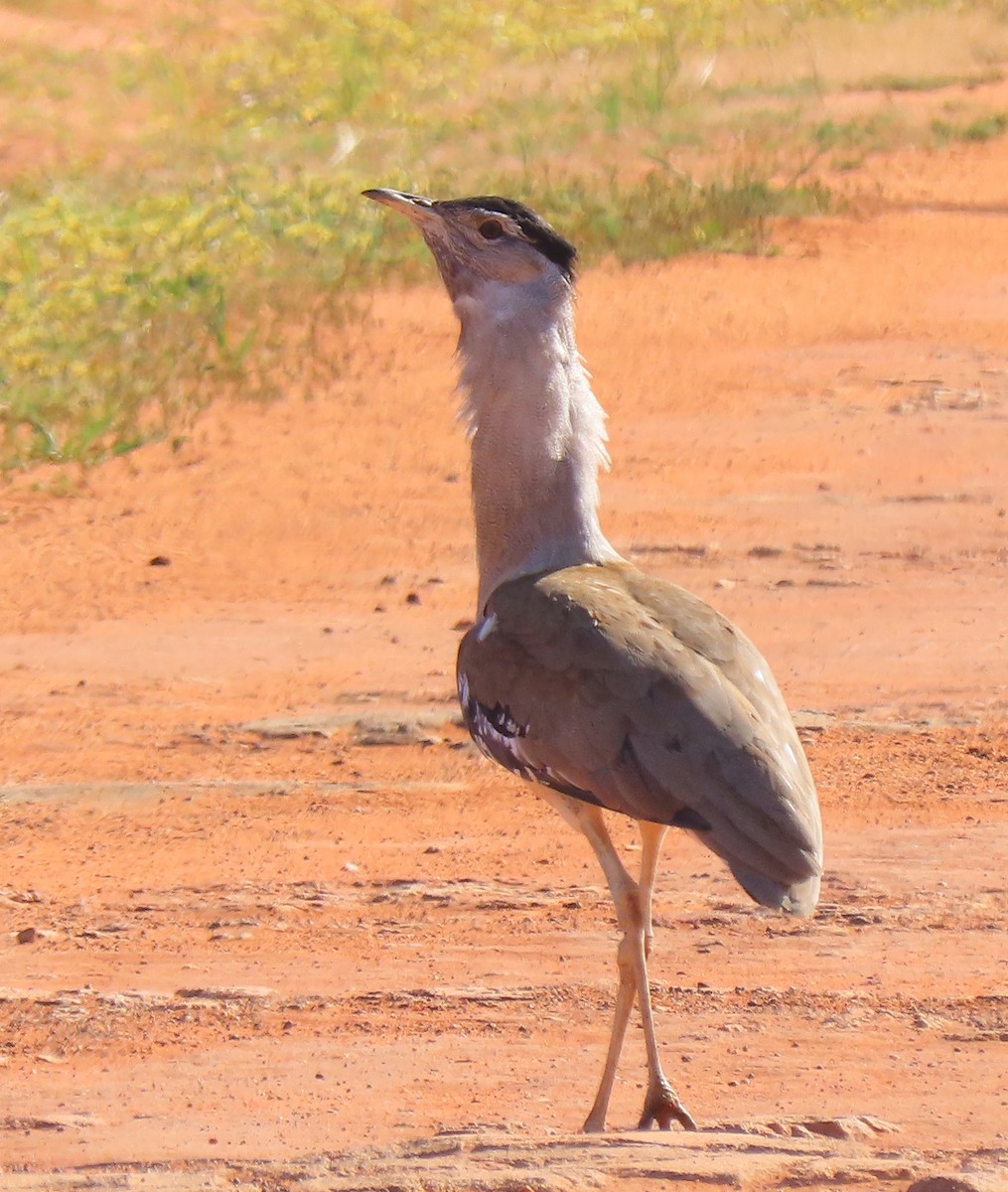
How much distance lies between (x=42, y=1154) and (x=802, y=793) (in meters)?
1.58

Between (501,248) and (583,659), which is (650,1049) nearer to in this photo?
(583,659)

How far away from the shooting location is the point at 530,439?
14.9 ft

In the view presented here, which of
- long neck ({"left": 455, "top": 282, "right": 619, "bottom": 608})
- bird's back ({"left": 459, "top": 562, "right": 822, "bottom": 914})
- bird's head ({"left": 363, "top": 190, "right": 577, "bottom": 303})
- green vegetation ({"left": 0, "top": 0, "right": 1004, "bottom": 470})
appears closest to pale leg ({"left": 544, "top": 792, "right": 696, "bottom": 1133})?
bird's back ({"left": 459, "top": 562, "right": 822, "bottom": 914})

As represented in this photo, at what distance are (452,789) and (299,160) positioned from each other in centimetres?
835

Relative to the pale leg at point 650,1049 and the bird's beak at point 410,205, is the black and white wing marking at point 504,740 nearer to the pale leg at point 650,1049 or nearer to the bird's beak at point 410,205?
the pale leg at point 650,1049

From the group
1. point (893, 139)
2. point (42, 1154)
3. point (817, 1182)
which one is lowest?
point (42, 1154)

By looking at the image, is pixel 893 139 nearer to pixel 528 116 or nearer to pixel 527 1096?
pixel 528 116

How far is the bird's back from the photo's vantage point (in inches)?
149

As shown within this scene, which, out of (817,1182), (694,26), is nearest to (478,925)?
(817,1182)

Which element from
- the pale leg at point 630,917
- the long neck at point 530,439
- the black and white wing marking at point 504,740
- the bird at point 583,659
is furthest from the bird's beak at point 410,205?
the pale leg at point 630,917

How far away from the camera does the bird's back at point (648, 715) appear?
3.80 meters

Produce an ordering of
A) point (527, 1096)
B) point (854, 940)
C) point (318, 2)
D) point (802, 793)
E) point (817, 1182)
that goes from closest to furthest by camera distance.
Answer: point (817, 1182), point (802, 793), point (527, 1096), point (854, 940), point (318, 2)

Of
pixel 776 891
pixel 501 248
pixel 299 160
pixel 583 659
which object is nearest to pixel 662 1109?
pixel 776 891

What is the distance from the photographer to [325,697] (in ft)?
22.6
